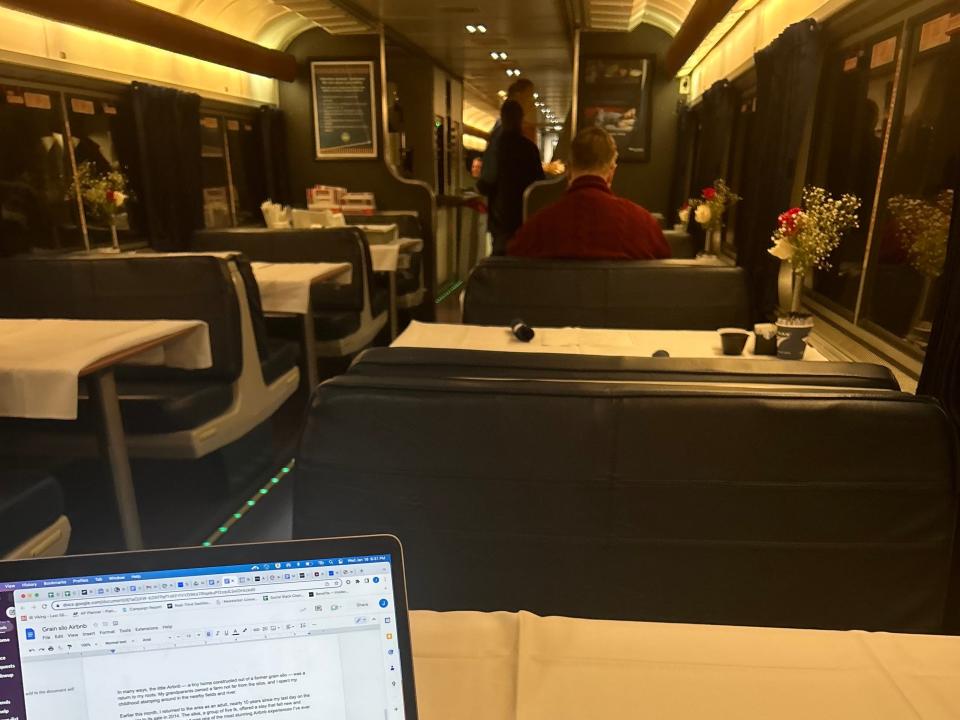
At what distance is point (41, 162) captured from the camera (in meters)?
4.79

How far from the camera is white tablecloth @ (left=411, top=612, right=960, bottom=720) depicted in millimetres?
829

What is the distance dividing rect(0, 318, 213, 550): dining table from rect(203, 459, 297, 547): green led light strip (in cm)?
30

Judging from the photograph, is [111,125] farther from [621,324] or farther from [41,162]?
[621,324]

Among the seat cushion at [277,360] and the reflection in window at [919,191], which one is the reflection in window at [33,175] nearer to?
the seat cushion at [277,360]

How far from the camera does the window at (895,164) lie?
261cm

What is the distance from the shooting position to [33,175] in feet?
15.4

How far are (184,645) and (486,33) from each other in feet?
25.4

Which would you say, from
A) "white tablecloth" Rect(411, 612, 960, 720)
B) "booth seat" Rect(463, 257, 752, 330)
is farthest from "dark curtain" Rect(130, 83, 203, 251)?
"white tablecloth" Rect(411, 612, 960, 720)

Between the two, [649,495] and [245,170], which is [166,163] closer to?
[245,170]

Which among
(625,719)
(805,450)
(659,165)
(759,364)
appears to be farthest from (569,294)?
(659,165)

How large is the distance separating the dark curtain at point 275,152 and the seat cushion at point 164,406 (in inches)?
204

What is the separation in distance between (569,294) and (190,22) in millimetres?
4316

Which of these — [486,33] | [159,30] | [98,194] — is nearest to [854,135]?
[98,194]

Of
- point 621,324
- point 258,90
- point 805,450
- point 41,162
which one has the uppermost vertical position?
point 258,90
